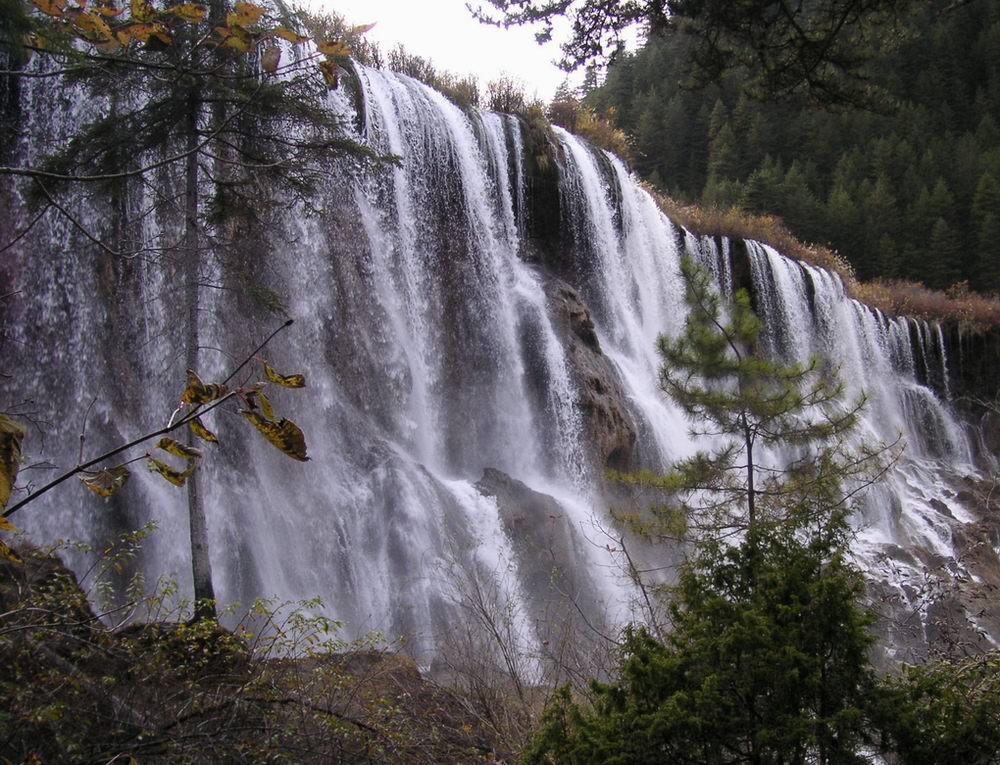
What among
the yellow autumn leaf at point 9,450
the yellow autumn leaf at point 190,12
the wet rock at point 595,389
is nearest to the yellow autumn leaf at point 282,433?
the yellow autumn leaf at point 9,450

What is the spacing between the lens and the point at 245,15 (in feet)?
6.51

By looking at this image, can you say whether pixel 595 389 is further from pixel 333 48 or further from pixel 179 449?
pixel 179 449

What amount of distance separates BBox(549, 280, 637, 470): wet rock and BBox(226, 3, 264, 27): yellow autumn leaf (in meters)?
12.7

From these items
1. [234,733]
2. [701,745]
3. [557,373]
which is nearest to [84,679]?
[234,733]

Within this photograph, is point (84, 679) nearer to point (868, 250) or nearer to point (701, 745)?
point (701, 745)

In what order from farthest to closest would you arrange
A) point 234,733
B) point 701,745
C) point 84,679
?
point 234,733
point 84,679
point 701,745

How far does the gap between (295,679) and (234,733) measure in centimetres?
79

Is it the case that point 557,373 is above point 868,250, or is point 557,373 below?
below

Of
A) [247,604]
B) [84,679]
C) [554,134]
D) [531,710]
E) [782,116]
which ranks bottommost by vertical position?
[247,604]

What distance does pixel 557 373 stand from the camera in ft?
48.7

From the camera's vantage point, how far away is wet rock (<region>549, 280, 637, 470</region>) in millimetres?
14523

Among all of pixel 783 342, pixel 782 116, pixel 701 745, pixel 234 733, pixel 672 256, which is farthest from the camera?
pixel 782 116

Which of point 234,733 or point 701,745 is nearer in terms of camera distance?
point 701,745

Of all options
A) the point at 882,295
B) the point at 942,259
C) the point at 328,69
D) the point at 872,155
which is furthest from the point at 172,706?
the point at 872,155
